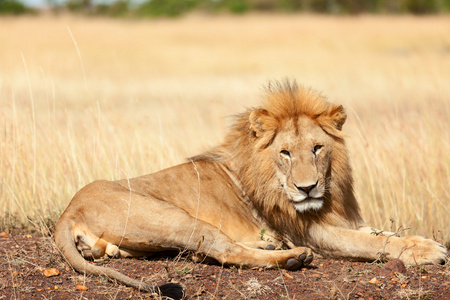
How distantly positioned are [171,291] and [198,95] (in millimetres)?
10714

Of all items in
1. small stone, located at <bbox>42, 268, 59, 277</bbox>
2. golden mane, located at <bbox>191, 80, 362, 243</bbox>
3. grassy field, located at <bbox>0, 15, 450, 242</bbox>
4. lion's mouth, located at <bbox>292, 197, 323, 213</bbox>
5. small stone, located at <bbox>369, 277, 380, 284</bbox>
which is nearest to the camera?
small stone, located at <bbox>369, 277, 380, 284</bbox>

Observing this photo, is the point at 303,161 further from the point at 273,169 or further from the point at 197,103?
the point at 197,103

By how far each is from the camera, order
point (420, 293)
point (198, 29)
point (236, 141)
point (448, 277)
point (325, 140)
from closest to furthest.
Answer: point (420, 293), point (448, 277), point (325, 140), point (236, 141), point (198, 29)

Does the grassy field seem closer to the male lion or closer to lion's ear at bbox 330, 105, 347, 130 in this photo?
the male lion

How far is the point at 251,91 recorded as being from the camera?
1410cm

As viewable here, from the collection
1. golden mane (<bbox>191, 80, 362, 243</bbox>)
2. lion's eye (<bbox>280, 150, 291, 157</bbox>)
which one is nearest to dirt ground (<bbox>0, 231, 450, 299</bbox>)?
golden mane (<bbox>191, 80, 362, 243</bbox>)

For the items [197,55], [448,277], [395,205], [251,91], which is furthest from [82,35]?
[448,277]

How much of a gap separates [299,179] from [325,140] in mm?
458

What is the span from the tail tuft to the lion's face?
1.14 meters

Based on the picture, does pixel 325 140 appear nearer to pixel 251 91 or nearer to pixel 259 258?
pixel 259 258

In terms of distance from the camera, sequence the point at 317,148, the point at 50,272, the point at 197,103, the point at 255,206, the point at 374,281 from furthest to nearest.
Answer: the point at 197,103
the point at 255,206
the point at 317,148
the point at 50,272
the point at 374,281

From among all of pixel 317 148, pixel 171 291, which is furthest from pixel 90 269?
pixel 317 148

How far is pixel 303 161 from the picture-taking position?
4.34m

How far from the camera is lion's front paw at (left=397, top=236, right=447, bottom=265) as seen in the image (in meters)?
4.25
